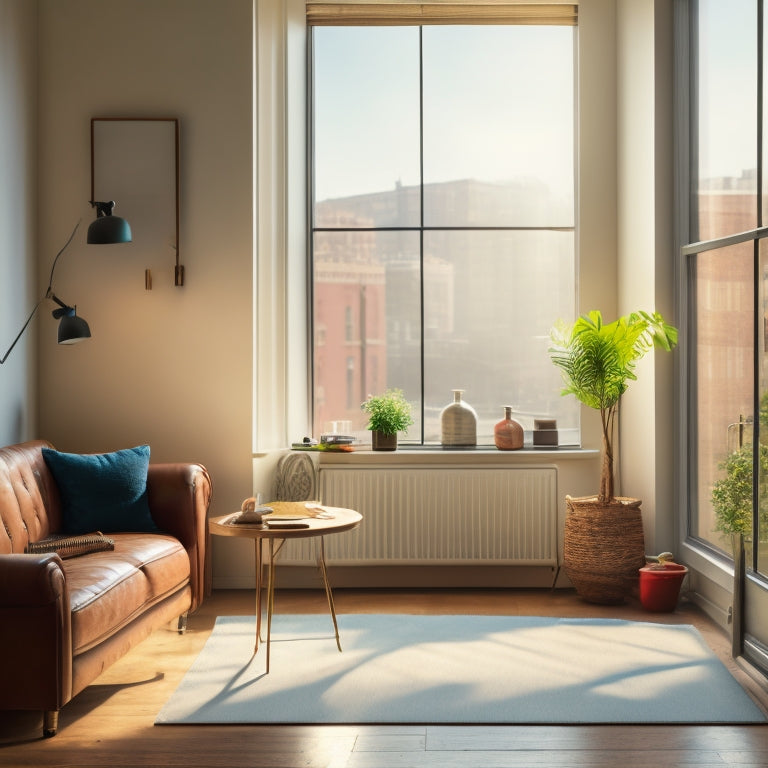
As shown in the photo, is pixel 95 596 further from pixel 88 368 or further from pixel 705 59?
pixel 705 59

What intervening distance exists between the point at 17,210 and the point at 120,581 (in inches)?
94.2

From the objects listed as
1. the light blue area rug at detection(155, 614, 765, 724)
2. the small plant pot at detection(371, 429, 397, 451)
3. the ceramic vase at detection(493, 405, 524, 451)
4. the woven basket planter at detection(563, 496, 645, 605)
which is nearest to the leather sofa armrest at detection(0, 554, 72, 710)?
the light blue area rug at detection(155, 614, 765, 724)

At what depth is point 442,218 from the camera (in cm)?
588

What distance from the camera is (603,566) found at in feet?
16.6

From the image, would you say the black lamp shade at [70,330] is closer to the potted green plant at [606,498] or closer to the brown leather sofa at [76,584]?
the brown leather sofa at [76,584]

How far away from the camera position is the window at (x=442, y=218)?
19.2ft

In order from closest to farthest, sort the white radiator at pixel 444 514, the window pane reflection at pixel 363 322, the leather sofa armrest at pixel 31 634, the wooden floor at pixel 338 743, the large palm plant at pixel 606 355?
the wooden floor at pixel 338 743
the leather sofa armrest at pixel 31 634
the large palm plant at pixel 606 355
the white radiator at pixel 444 514
the window pane reflection at pixel 363 322

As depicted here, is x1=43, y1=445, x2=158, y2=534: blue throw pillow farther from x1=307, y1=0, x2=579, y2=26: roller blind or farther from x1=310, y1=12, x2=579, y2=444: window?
x1=307, y1=0, x2=579, y2=26: roller blind

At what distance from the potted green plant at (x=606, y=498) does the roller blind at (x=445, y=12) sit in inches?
80.9

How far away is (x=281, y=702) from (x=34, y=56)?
12.9ft

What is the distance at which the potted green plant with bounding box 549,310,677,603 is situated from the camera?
199 inches

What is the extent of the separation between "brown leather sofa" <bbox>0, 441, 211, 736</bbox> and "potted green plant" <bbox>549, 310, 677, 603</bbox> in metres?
2.10

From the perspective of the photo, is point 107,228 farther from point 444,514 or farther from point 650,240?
point 650,240

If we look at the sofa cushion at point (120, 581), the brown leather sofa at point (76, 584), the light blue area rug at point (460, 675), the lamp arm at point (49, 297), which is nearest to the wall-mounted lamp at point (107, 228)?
the lamp arm at point (49, 297)
